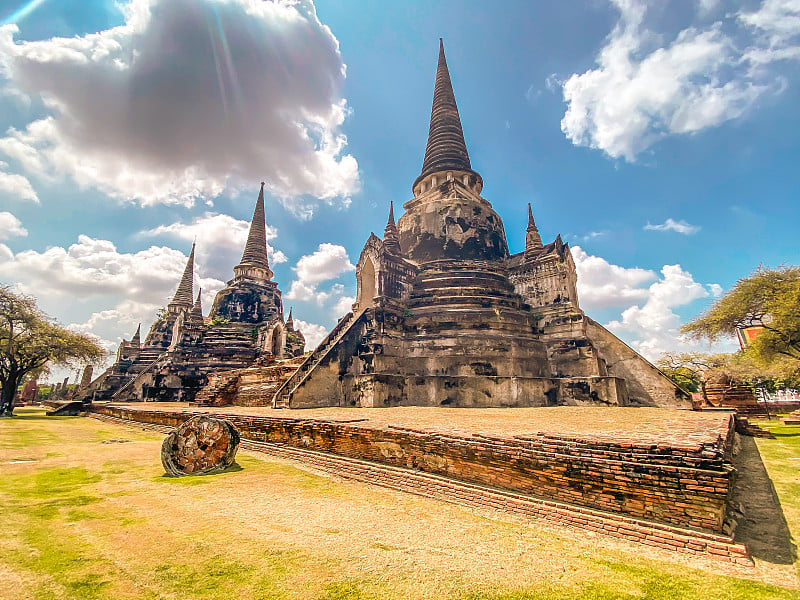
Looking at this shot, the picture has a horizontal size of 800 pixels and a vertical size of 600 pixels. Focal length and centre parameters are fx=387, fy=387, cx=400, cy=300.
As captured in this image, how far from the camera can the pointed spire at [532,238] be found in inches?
792

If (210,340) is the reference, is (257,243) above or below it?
above

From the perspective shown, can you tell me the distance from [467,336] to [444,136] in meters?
15.4

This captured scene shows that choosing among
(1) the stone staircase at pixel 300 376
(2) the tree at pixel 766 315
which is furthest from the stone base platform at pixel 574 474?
(2) the tree at pixel 766 315

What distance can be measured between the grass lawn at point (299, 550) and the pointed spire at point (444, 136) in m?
22.0

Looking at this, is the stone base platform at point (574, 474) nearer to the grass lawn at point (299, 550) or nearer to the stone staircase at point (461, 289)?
the grass lawn at point (299, 550)

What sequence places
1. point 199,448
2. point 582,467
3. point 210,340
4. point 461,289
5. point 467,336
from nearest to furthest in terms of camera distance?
point 582,467 → point 199,448 → point 467,336 → point 461,289 → point 210,340

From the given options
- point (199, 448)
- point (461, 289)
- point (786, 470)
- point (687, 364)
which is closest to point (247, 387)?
point (461, 289)

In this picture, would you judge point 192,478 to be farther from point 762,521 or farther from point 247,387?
point 247,387

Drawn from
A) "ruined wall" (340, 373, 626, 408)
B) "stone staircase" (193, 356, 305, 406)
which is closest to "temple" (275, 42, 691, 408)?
"ruined wall" (340, 373, 626, 408)

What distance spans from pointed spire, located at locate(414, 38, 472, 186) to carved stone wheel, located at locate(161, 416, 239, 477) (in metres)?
21.0

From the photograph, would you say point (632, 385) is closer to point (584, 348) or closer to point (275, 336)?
point (584, 348)

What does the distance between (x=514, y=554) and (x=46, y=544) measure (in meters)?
3.78

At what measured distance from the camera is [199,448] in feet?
19.7

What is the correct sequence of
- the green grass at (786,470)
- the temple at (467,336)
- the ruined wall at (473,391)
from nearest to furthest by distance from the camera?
the green grass at (786,470) < the ruined wall at (473,391) < the temple at (467,336)
